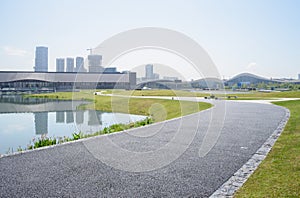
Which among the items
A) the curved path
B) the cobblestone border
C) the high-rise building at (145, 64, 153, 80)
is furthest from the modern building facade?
the cobblestone border

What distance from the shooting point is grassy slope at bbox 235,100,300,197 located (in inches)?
162

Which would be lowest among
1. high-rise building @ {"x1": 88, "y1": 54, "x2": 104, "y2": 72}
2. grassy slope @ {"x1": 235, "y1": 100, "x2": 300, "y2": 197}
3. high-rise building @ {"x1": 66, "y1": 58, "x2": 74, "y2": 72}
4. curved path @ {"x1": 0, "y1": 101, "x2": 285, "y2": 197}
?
curved path @ {"x1": 0, "y1": 101, "x2": 285, "y2": 197}

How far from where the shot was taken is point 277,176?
481 cm

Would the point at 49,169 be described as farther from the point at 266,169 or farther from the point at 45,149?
the point at 266,169

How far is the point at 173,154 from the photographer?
21.9 ft

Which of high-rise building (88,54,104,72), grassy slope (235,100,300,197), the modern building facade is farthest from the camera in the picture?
the modern building facade

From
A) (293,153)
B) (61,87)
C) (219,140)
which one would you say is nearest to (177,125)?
(219,140)

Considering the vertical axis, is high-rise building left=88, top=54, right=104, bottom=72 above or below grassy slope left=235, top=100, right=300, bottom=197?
above

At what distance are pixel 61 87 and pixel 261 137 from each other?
223ft

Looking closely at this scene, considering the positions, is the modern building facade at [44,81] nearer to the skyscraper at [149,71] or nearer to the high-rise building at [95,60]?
the high-rise building at [95,60]

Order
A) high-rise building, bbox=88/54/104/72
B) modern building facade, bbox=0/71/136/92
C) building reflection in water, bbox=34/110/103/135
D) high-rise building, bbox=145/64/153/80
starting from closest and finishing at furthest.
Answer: high-rise building, bbox=145/64/153/80
high-rise building, bbox=88/54/104/72
building reflection in water, bbox=34/110/103/135
modern building facade, bbox=0/71/136/92

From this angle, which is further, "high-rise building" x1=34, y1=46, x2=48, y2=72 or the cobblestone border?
"high-rise building" x1=34, y1=46, x2=48, y2=72

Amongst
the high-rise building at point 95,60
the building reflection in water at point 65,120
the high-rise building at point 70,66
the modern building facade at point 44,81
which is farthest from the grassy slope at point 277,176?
the high-rise building at point 70,66

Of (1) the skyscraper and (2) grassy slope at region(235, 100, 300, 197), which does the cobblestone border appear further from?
(1) the skyscraper
